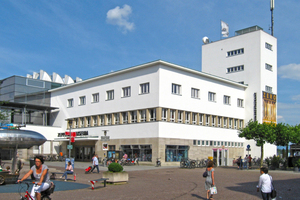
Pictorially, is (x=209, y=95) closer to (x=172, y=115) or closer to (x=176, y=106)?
(x=176, y=106)

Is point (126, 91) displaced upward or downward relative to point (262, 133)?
upward

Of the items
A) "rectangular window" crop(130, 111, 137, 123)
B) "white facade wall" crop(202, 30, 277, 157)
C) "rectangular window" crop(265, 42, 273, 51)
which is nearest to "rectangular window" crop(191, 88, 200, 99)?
"rectangular window" crop(130, 111, 137, 123)

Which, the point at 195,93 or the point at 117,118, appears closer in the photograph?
the point at 195,93

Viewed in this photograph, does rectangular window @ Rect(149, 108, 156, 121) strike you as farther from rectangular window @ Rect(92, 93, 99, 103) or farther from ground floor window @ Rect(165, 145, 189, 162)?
rectangular window @ Rect(92, 93, 99, 103)

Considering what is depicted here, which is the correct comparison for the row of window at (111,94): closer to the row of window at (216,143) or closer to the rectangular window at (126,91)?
the rectangular window at (126,91)

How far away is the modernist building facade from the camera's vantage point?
3712cm

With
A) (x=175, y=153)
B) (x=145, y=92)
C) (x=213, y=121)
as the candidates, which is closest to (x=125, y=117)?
(x=145, y=92)

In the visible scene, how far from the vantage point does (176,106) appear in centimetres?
3809

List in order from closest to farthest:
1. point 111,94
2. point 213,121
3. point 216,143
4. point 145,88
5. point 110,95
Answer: point 145,88 → point 111,94 → point 110,95 → point 216,143 → point 213,121

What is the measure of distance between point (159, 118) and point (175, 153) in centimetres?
494

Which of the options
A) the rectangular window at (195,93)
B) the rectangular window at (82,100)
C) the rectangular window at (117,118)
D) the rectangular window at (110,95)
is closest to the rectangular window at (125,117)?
the rectangular window at (117,118)

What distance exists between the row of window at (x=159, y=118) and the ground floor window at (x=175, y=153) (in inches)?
119

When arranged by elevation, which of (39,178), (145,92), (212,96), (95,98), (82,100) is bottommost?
(39,178)

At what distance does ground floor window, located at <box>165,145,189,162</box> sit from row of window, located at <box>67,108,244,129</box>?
3.03m
